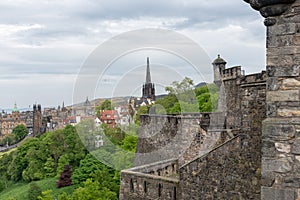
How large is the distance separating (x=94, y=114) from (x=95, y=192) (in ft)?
30.6

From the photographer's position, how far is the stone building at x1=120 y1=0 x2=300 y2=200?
430cm

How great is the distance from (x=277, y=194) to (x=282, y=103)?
0.91m

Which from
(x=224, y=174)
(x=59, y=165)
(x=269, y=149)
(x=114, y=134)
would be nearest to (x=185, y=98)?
(x=114, y=134)

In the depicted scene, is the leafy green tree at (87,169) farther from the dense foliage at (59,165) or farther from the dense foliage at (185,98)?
the dense foliage at (185,98)

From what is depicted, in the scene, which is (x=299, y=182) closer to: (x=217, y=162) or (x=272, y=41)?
(x=272, y=41)

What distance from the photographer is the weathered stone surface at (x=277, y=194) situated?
14.0ft

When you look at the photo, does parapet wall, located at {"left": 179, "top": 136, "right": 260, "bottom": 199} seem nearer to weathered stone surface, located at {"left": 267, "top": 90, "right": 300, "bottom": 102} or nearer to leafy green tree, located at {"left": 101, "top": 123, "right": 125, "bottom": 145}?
weathered stone surface, located at {"left": 267, "top": 90, "right": 300, "bottom": 102}

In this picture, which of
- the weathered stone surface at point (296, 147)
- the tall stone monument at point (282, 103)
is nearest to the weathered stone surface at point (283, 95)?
the tall stone monument at point (282, 103)

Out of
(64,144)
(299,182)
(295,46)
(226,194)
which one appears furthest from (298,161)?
(64,144)

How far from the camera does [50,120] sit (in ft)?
385

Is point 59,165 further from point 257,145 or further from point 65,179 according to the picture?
point 257,145

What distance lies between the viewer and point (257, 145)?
7.72 metres

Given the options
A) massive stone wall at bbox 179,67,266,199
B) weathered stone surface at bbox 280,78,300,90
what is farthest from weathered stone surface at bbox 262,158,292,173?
massive stone wall at bbox 179,67,266,199

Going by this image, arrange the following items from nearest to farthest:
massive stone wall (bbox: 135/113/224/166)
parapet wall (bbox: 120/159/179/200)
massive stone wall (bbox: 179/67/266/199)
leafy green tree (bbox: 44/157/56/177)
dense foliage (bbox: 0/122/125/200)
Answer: massive stone wall (bbox: 179/67/266/199), parapet wall (bbox: 120/159/179/200), massive stone wall (bbox: 135/113/224/166), dense foliage (bbox: 0/122/125/200), leafy green tree (bbox: 44/157/56/177)
